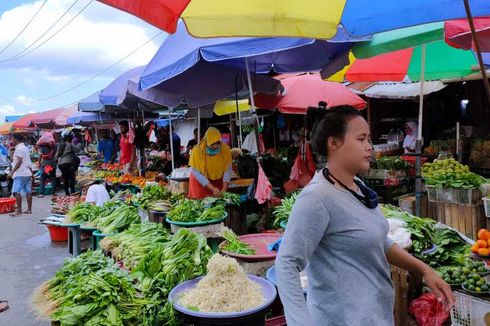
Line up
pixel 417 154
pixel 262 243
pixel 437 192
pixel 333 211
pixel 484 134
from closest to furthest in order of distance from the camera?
pixel 333 211 < pixel 262 243 < pixel 417 154 < pixel 437 192 < pixel 484 134

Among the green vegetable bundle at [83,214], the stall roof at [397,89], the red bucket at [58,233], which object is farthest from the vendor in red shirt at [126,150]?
the stall roof at [397,89]

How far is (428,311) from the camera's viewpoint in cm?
358

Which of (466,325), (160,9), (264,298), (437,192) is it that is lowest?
(466,325)

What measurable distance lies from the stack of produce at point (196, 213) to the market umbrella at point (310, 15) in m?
2.58

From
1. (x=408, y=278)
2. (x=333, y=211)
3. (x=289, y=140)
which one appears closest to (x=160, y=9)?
(x=333, y=211)

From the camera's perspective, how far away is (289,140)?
48.0 feet

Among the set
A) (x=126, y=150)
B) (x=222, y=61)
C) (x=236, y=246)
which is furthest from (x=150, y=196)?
(x=126, y=150)

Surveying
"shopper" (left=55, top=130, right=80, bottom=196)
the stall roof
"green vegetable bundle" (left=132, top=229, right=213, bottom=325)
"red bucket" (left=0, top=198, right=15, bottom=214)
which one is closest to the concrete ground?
"red bucket" (left=0, top=198, right=15, bottom=214)

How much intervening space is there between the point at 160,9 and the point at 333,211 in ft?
4.87

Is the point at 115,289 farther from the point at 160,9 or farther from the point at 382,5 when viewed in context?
the point at 382,5

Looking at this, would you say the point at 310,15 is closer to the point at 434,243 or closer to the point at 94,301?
the point at 434,243

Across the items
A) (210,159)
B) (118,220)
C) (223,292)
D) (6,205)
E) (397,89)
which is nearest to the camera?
(223,292)

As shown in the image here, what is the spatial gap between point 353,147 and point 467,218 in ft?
14.1

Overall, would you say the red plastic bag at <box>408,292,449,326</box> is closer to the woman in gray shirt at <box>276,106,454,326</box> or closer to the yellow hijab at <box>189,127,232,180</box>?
the woman in gray shirt at <box>276,106,454,326</box>
